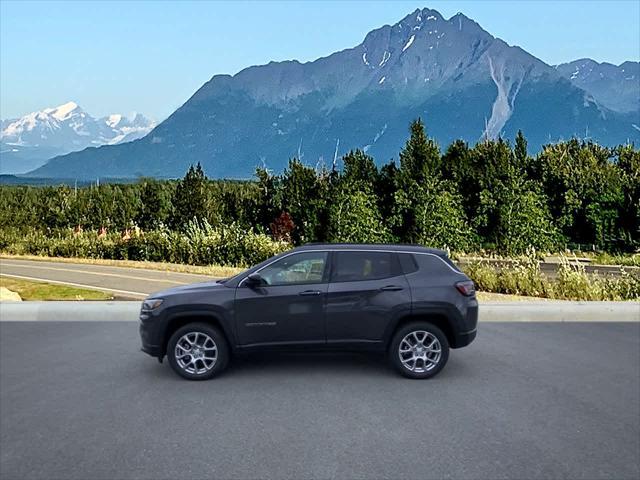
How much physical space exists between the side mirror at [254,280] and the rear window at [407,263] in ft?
5.43

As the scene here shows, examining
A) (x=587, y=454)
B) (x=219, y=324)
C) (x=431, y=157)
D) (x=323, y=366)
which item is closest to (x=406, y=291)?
(x=323, y=366)

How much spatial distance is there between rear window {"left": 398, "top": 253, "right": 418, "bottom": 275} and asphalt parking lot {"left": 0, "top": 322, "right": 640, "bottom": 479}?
1307mm

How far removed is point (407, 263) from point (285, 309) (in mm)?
1531

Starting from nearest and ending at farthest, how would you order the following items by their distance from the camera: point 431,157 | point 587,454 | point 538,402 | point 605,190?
point 587,454, point 538,402, point 431,157, point 605,190

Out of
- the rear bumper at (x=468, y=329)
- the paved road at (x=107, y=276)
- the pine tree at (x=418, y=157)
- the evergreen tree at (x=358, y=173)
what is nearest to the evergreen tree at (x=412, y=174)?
the pine tree at (x=418, y=157)

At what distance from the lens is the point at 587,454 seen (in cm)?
586

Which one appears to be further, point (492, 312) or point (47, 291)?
point (47, 291)

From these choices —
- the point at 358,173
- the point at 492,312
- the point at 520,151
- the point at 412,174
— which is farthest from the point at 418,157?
the point at 492,312

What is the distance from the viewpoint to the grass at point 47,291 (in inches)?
659

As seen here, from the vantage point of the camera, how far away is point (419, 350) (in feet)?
26.9

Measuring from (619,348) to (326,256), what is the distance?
194 inches

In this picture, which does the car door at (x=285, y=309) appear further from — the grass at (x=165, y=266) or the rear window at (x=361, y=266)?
the grass at (x=165, y=266)

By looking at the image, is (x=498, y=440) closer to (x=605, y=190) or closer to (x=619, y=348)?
(x=619, y=348)

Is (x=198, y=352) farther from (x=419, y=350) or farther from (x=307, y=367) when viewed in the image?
(x=419, y=350)
